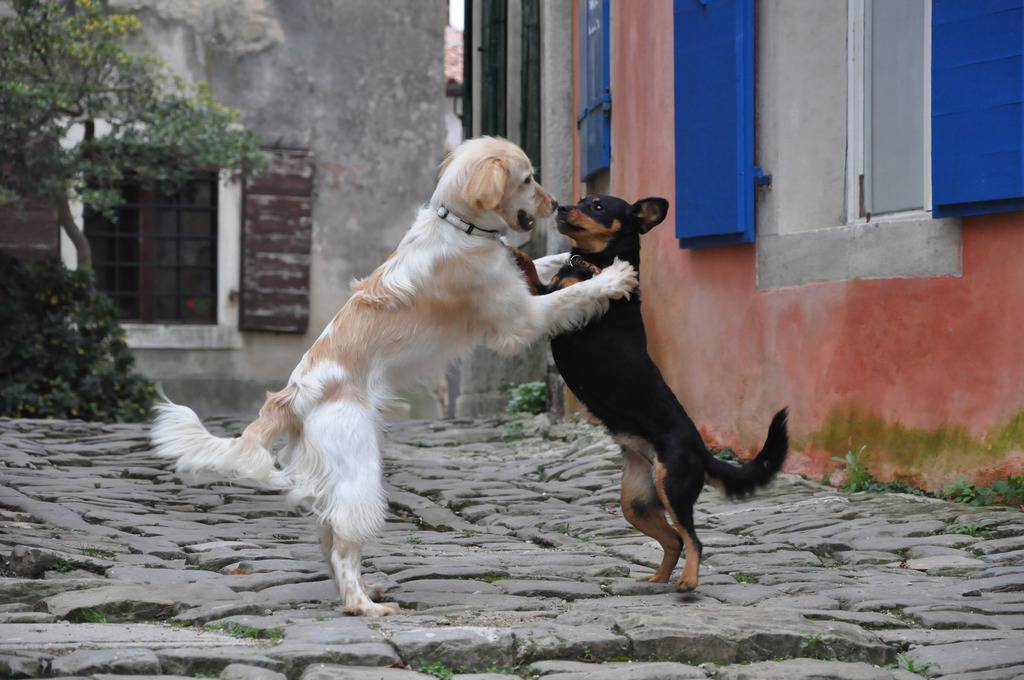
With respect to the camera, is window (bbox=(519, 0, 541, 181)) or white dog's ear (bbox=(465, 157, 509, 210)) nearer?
white dog's ear (bbox=(465, 157, 509, 210))

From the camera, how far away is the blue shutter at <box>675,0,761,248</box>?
8.70 metres

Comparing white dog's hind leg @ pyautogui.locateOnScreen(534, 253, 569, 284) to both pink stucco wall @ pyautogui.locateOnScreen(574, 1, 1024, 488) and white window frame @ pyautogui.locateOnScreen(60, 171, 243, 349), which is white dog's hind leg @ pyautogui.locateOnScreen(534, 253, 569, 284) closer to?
pink stucco wall @ pyautogui.locateOnScreen(574, 1, 1024, 488)

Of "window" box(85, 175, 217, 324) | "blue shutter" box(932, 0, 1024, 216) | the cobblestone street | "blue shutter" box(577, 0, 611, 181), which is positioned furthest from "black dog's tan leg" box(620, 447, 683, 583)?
"window" box(85, 175, 217, 324)

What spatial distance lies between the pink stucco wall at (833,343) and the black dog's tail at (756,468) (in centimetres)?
209

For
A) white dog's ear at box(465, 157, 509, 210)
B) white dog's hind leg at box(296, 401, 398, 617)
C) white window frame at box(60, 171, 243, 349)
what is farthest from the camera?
white window frame at box(60, 171, 243, 349)

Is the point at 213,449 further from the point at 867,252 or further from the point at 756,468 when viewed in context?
the point at 867,252

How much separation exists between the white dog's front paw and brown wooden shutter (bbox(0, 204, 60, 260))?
11.9 meters

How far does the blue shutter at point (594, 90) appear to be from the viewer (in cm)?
1141

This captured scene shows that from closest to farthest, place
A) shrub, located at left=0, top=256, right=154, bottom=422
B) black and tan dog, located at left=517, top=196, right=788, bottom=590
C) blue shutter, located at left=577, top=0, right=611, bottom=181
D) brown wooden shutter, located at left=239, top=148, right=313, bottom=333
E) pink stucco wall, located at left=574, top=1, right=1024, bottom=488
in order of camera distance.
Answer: black and tan dog, located at left=517, top=196, right=788, bottom=590
pink stucco wall, located at left=574, top=1, right=1024, bottom=488
blue shutter, located at left=577, top=0, right=611, bottom=181
shrub, located at left=0, top=256, right=154, bottom=422
brown wooden shutter, located at left=239, top=148, right=313, bottom=333

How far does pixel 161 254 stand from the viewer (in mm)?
17297

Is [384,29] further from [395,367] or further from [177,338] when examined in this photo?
[395,367]

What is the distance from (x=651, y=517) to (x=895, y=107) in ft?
12.3

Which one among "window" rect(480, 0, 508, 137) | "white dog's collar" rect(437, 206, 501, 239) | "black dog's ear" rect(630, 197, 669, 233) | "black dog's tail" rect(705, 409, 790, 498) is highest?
"window" rect(480, 0, 508, 137)

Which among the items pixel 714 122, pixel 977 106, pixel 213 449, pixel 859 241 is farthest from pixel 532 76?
pixel 213 449
